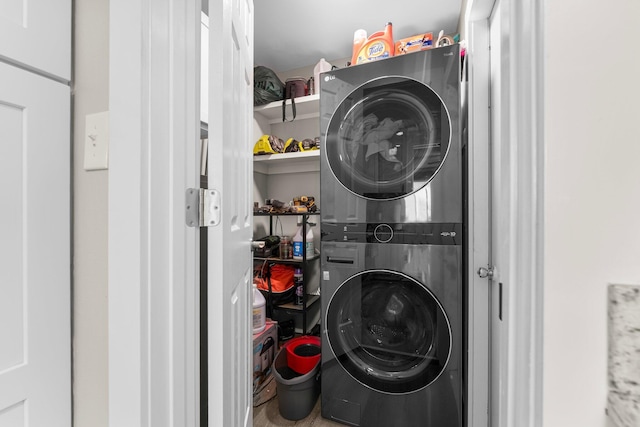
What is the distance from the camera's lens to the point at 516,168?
364 mm

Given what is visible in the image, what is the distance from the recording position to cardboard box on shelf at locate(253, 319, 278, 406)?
1725 mm

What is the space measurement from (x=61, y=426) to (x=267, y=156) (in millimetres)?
1839

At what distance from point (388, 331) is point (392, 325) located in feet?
0.13

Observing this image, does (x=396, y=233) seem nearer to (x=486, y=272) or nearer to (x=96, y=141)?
(x=486, y=272)

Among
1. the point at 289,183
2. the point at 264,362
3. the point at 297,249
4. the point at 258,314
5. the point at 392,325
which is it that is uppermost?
the point at 289,183

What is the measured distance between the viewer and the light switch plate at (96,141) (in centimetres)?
59

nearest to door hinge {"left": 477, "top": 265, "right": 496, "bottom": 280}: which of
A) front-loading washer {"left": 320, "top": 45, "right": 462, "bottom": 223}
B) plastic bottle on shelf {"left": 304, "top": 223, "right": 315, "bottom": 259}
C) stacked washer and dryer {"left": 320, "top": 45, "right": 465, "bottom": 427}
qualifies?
stacked washer and dryer {"left": 320, "top": 45, "right": 465, "bottom": 427}

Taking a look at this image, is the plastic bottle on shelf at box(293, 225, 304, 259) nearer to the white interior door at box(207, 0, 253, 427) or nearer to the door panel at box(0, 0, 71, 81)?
the white interior door at box(207, 0, 253, 427)

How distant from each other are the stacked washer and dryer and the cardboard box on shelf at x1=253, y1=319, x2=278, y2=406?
0.50 m

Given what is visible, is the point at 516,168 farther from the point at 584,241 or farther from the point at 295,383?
the point at 295,383

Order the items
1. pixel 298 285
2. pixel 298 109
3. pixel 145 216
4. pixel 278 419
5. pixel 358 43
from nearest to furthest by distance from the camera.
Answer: pixel 145 216 → pixel 278 419 → pixel 358 43 → pixel 298 285 → pixel 298 109

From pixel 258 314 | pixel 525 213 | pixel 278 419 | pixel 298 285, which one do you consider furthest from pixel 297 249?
pixel 525 213

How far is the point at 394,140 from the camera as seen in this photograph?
1344mm

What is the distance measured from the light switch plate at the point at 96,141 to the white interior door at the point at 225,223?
221 millimetres
